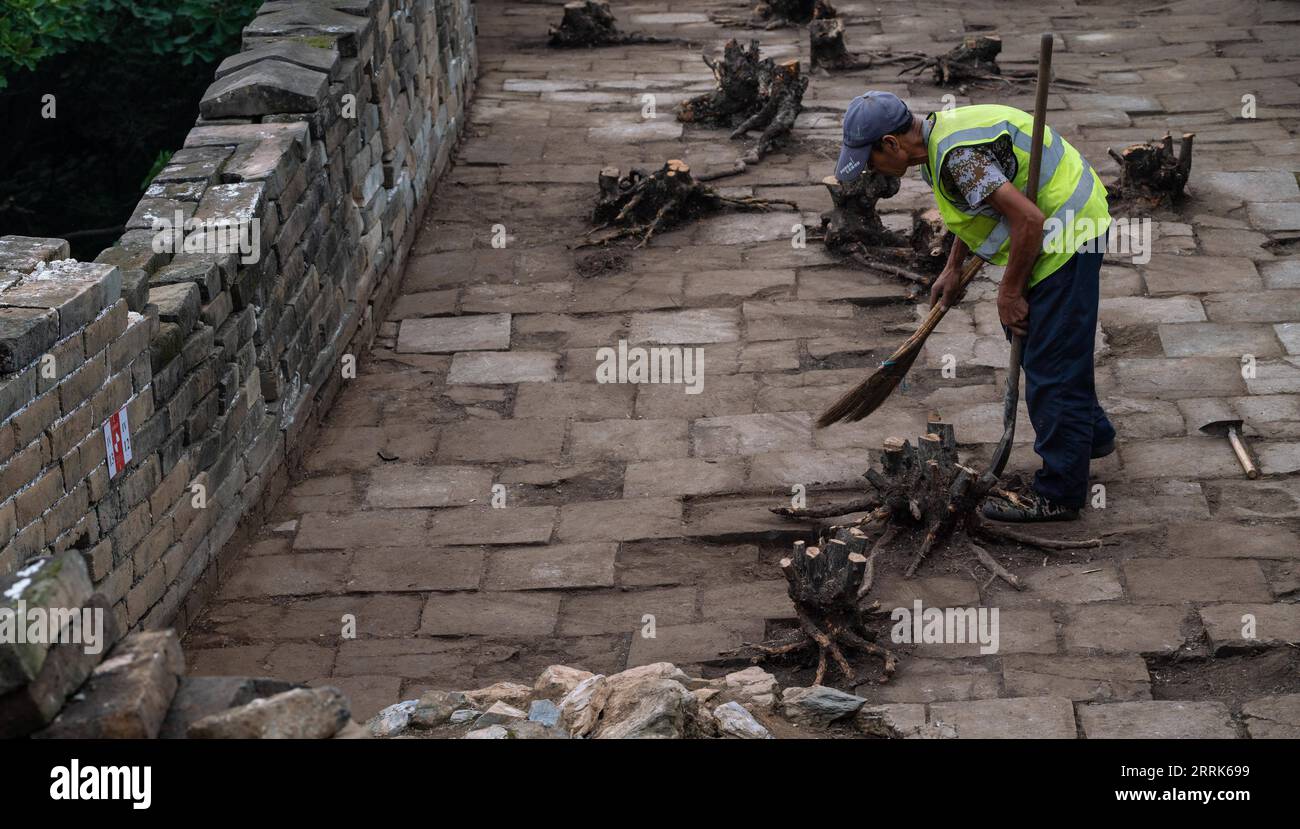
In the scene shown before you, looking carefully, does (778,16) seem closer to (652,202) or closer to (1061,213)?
(652,202)

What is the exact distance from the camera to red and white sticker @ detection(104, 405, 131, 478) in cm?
524

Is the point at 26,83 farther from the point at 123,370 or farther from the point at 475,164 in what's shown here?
the point at 123,370

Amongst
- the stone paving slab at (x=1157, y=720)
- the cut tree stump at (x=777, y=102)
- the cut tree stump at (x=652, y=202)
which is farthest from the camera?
the cut tree stump at (x=777, y=102)

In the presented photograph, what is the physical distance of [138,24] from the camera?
956cm

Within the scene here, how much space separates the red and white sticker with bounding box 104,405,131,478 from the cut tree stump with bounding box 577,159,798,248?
13.8 feet

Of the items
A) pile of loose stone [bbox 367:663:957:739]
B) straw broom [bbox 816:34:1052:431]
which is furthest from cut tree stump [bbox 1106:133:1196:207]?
pile of loose stone [bbox 367:663:957:739]

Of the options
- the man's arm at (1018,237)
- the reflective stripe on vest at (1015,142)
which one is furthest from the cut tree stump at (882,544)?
the reflective stripe on vest at (1015,142)

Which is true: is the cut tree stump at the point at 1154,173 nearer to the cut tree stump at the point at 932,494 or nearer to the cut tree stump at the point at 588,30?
the cut tree stump at the point at 932,494

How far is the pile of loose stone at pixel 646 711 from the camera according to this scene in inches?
156

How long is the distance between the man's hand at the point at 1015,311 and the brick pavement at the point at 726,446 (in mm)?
866

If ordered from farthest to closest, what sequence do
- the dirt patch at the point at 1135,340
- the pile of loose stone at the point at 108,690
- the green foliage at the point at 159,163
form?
the green foliage at the point at 159,163
the dirt patch at the point at 1135,340
the pile of loose stone at the point at 108,690

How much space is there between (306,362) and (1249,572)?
434 centimetres

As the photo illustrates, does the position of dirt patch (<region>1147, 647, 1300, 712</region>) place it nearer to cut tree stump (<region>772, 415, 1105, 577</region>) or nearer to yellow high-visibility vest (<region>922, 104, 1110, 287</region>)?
cut tree stump (<region>772, 415, 1105, 577</region>)
